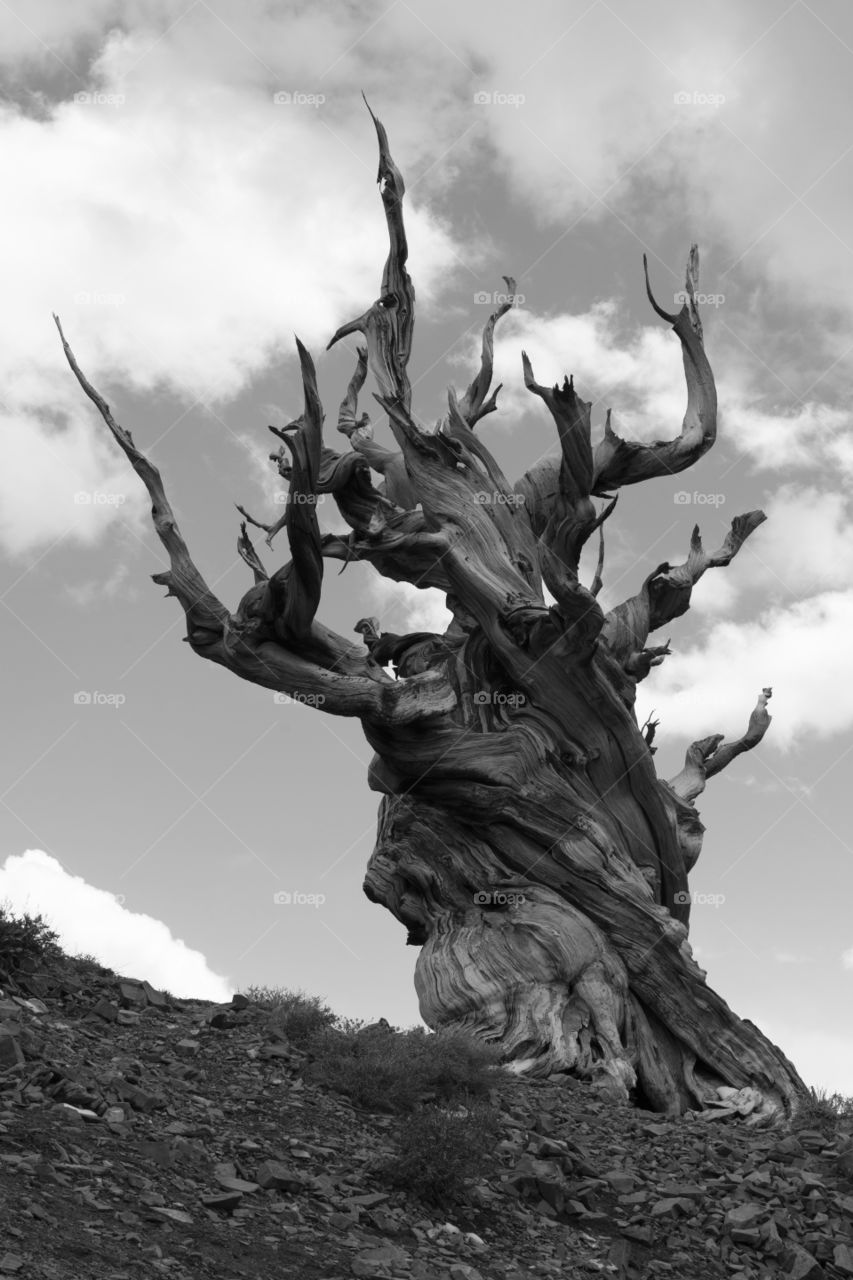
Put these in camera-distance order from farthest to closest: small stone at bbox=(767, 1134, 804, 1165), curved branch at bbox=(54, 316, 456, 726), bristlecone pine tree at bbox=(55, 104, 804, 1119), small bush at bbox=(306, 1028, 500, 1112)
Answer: curved branch at bbox=(54, 316, 456, 726) → bristlecone pine tree at bbox=(55, 104, 804, 1119) → small stone at bbox=(767, 1134, 804, 1165) → small bush at bbox=(306, 1028, 500, 1112)

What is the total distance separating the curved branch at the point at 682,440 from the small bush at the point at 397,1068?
6.89m

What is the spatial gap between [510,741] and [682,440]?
4.26 metres

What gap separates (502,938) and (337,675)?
113 inches

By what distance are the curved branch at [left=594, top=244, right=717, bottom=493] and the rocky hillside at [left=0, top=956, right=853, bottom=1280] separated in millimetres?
6937

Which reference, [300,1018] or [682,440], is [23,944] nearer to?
[300,1018]

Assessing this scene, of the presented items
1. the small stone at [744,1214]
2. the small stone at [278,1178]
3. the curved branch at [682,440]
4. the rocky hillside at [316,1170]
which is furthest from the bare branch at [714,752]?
the small stone at [278,1178]

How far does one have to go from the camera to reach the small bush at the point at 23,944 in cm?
908

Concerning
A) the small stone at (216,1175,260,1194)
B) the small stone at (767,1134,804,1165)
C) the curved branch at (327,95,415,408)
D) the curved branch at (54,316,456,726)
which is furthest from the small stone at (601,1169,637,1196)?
the curved branch at (327,95,415,408)

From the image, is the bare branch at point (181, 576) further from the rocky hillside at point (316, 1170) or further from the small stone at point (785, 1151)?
the small stone at point (785, 1151)

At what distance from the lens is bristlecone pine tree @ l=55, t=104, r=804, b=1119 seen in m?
11.3

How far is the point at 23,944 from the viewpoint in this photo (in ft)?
30.4

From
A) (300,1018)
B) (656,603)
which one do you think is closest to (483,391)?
(656,603)

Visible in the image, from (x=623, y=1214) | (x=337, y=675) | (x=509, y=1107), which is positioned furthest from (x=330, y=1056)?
(x=337, y=675)

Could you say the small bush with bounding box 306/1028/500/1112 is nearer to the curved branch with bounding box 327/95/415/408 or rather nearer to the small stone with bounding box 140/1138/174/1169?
the small stone with bounding box 140/1138/174/1169
